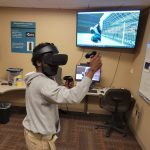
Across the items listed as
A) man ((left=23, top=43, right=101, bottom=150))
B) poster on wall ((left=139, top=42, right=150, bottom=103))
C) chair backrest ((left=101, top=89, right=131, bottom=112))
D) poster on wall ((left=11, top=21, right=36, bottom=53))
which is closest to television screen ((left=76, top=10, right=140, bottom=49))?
poster on wall ((left=139, top=42, right=150, bottom=103))

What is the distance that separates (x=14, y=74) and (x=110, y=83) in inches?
82.7

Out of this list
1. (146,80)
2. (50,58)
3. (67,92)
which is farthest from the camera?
(146,80)

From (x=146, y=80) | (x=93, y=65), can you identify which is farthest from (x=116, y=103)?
(x=93, y=65)

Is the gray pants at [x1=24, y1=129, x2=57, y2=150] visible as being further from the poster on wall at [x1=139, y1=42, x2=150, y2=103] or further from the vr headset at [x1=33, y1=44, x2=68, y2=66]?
the poster on wall at [x1=139, y1=42, x2=150, y2=103]

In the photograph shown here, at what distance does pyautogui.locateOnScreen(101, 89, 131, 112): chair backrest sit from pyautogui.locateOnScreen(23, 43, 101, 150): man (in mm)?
2090

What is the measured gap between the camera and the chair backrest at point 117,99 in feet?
10.7

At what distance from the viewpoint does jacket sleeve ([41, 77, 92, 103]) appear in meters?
1.05

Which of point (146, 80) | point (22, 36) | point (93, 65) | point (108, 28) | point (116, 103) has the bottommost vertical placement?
point (116, 103)

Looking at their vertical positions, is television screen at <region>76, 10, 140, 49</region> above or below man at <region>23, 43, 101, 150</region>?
above

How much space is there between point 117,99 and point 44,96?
231cm

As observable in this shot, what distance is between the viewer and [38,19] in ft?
13.2

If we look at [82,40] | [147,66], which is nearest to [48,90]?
[147,66]

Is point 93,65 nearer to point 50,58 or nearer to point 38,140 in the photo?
point 50,58

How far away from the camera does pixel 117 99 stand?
325 centimetres
